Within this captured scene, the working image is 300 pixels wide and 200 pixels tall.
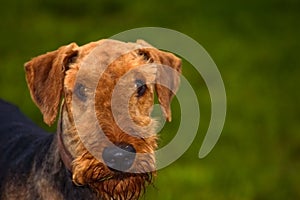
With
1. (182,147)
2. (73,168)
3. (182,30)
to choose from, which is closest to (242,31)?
(182,30)

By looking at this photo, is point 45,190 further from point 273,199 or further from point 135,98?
point 273,199

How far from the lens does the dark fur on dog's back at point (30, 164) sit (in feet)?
23.5

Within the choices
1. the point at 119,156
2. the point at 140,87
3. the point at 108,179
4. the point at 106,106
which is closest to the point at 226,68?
the point at 140,87

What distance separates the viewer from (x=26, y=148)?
782 cm

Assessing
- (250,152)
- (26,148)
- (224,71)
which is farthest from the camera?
(224,71)

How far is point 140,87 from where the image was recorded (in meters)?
6.95

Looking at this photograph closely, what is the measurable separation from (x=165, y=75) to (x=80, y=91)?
2.60 feet

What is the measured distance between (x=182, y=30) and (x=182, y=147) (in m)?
4.81

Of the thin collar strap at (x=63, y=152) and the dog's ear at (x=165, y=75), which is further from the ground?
the dog's ear at (x=165, y=75)

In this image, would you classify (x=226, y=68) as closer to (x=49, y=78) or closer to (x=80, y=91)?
(x=49, y=78)

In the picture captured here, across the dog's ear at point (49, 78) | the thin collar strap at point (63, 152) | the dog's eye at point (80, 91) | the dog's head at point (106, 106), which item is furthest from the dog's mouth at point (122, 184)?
the dog's ear at point (49, 78)

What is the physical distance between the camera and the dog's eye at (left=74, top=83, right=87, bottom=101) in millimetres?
6789

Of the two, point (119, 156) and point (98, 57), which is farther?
point (98, 57)

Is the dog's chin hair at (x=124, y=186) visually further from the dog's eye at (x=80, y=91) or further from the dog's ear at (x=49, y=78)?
the dog's ear at (x=49, y=78)
